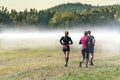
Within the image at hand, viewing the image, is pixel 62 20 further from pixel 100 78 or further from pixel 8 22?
pixel 100 78

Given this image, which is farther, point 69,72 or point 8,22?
point 8,22

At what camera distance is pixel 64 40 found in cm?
3225

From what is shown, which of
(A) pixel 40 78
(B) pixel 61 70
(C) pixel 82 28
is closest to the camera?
(A) pixel 40 78


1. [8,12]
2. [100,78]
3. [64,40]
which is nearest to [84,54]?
[64,40]

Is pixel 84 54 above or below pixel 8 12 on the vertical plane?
below

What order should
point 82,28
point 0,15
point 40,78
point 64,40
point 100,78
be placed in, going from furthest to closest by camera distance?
point 82,28 → point 0,15 → point 64,40 → point 40,78 → point 100,78

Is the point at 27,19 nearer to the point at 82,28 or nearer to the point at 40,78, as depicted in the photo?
the point at 82,28

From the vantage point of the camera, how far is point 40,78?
2800 centimetres

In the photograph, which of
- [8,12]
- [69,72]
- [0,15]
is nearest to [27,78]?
[69,72]

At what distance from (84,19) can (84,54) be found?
16858 cm

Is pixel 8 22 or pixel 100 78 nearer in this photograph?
pixel 100 78

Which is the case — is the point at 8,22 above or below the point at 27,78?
above

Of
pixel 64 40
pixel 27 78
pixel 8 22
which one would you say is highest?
pixel 8 22

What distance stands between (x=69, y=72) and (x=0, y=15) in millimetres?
156648
